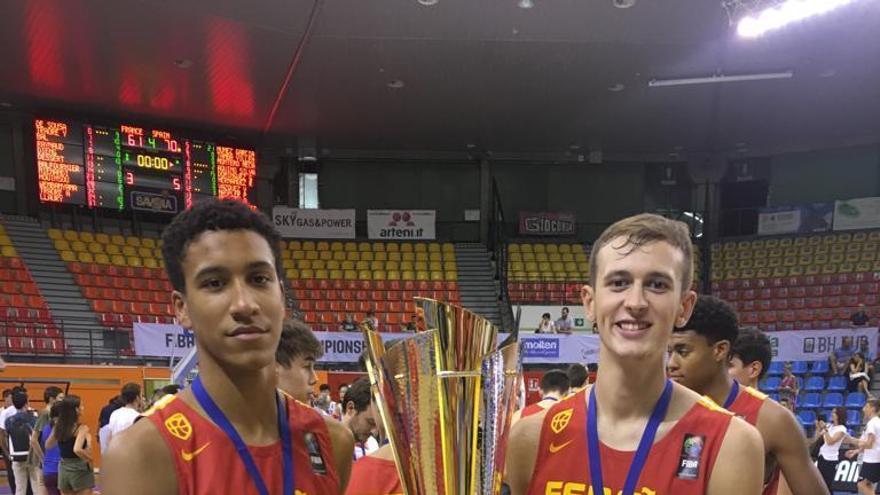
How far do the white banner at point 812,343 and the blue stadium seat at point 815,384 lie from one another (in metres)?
0.36

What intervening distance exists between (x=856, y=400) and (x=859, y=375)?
44 centimetres

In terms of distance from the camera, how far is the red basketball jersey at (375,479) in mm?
1862

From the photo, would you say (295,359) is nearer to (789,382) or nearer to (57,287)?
(789,382)

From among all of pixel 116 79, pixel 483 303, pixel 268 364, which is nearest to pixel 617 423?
pixel 268 364

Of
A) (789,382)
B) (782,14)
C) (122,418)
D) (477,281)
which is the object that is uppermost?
(782,14)

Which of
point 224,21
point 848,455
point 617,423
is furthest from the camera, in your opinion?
point 224,21

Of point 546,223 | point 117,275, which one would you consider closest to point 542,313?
point 546,223

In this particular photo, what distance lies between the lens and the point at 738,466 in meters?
1.53

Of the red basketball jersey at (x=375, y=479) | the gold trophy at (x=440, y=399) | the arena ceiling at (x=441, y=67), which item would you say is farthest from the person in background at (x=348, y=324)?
the gold trophy at (x=440, y=399)

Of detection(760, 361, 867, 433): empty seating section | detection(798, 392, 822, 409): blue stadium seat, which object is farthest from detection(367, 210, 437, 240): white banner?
detection(798, 392, 822, 409): blue stadium seat

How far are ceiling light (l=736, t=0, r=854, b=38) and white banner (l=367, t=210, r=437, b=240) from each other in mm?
9968

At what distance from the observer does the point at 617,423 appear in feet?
5.59

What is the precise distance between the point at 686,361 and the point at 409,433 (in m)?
1.63

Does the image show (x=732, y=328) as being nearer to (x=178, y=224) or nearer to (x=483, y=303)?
(x=178, y=224)
